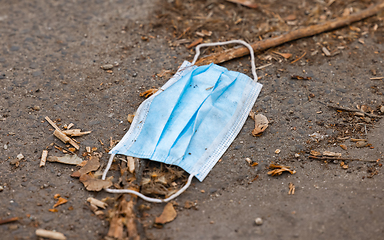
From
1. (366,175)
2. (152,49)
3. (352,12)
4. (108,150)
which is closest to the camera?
(366,175)

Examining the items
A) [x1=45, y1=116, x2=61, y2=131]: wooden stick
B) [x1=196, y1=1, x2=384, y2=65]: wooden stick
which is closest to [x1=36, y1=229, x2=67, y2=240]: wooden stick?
[x1=45, y1=116, x2=61, y2=131]: wooden stick

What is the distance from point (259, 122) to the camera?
117 inches

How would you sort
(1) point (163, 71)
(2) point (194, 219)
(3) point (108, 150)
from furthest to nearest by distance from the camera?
(1) point (163, 71), (3) point (108, 150), (2) point (194, 219)

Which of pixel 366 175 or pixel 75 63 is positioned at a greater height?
pixel 75 63

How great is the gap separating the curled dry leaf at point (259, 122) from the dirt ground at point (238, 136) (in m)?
0.05

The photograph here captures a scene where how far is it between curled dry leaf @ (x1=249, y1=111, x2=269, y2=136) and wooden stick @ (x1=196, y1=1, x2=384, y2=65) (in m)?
0.84

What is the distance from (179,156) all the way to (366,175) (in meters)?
1.58

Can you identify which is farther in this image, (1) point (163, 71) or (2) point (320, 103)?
(1) point (163, 71)

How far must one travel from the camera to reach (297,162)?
270 cm

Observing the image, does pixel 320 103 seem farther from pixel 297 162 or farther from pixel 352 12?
pixel 352 12

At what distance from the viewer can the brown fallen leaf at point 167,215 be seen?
7.54 ft

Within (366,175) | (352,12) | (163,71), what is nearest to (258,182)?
(366,175)

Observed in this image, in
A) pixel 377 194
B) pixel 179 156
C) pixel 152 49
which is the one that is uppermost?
pixel 152 49

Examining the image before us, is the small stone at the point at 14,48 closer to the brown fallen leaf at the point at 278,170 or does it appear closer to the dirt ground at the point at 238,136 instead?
the dirt ground at the point at 238,136
